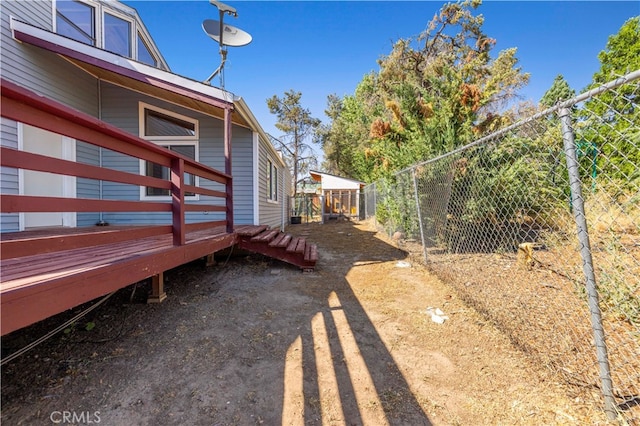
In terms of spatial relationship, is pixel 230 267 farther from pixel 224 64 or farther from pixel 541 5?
pixel 541 5

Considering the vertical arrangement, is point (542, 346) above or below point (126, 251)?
below

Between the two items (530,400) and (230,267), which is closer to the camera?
(530,400)

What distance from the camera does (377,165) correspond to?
8.79 m

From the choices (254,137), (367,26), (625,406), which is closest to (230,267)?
(254,137)

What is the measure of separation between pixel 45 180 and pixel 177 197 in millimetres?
3993

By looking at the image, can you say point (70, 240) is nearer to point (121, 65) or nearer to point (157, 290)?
point (157, 290)

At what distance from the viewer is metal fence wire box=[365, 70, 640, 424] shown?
1.65m

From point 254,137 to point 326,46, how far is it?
6.31 metres

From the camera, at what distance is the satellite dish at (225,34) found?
15.1 ft

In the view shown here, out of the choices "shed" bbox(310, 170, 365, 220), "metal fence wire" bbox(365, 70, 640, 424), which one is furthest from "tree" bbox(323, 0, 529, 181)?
"shed" bbox(310, 170, 365, 220)

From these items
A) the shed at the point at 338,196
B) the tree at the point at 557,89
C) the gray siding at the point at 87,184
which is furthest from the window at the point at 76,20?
the tree at the point at 557,89

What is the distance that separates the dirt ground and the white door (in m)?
2.77

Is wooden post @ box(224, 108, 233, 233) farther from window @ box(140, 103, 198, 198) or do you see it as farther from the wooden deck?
window @ box(140, 103, 198, 198)

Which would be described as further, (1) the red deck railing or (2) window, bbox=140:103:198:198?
(2) window, bbox=140:103:198:198
